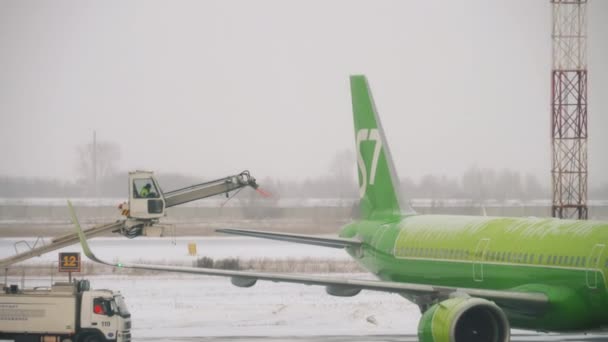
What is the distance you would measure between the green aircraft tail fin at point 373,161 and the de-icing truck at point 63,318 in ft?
38.2

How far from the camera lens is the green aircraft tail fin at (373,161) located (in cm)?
3762

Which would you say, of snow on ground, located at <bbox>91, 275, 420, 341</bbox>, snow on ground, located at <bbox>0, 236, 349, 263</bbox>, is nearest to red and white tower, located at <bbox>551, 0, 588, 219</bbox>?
snow on ground, located at <bbox>0, 236, 349, 263</bbox>

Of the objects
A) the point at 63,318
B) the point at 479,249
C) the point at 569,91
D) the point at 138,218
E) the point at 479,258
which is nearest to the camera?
the point at 63,318

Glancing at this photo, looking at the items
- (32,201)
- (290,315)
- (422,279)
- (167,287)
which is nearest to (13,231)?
(32,201)

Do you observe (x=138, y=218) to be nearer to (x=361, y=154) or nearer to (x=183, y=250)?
(x=361, y=154)

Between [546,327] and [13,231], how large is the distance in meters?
74.3

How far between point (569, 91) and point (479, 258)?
103ft

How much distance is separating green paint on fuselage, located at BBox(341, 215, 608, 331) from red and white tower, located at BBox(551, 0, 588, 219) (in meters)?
24.9

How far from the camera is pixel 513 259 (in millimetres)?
28781

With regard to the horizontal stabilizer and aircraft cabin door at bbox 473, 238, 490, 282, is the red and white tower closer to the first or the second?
the horizontal stabilizer

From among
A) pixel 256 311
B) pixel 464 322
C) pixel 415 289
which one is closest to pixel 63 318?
pixel 415 289

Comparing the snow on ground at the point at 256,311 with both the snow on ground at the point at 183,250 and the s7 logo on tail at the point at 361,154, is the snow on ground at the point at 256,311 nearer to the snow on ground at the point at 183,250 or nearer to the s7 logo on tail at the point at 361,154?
the s7 logo on tail at the point at 361,154

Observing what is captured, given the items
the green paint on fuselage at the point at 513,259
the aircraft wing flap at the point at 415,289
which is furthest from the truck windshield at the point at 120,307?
the green paint on fuselage at the point at 513,259

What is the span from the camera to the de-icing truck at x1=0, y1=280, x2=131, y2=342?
28.9m
